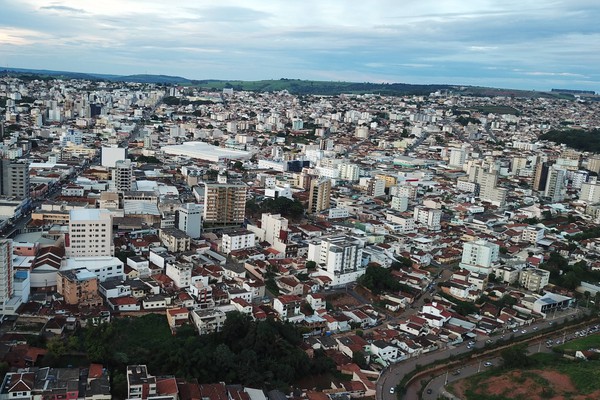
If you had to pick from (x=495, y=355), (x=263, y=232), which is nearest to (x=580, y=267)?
(x=495, y=355)

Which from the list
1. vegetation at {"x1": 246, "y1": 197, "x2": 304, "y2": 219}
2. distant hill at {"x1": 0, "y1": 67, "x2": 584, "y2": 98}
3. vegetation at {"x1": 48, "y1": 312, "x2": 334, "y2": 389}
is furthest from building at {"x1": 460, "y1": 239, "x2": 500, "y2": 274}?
distant hill at {"x1": 0, "y1": 67, "x2": 584, "y2": 98}

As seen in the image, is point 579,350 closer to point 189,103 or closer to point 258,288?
point 258,288

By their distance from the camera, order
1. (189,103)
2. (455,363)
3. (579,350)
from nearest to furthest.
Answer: (455,363)
(579,350)
(189,103)

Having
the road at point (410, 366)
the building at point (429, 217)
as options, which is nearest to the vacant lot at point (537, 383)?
the road at point (410, 366)

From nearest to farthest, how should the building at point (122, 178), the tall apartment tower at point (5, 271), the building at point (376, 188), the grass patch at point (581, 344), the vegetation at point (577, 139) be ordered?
the tall apartment tower at point (5, 271), the grass patch at point (581, 344), the building at point (122, 178), the building at point (376, 188), the vegetation at point (577, 139)

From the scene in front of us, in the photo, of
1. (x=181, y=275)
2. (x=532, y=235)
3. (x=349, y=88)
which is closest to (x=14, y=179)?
(x=181, y=275)

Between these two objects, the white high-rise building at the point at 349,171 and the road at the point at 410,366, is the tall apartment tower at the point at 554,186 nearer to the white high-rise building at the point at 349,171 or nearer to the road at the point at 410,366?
the white high-rise building at the point at 349,171
